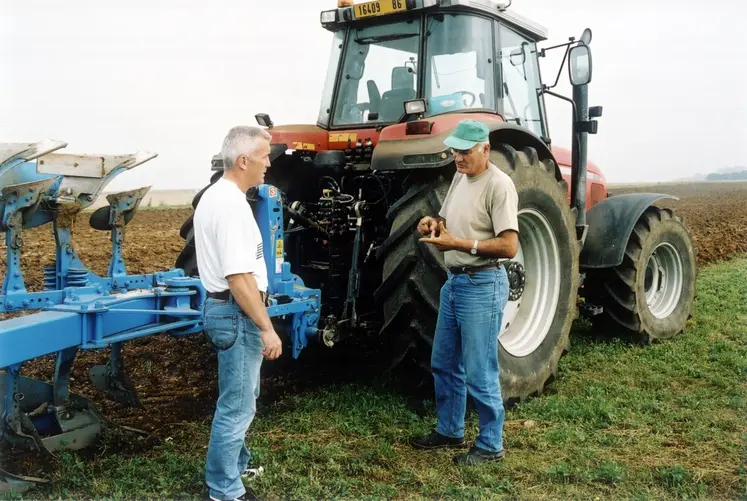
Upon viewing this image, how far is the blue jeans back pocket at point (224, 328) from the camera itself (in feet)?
9.77

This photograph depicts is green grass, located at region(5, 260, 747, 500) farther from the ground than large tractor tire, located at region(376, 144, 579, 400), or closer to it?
closer to it

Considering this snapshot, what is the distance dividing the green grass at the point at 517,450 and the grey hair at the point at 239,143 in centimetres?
153

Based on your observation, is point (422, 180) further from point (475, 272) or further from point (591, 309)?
point (591, 309)

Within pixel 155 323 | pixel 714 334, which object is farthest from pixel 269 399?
pixel 714 334

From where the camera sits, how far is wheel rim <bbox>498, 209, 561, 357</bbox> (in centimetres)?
470

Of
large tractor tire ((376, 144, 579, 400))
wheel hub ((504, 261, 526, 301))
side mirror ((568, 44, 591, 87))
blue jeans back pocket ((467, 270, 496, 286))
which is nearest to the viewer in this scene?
blue jeans back pocket ((467, 270, 496, 286))

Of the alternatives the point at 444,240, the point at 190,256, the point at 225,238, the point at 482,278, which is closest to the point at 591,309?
the point at 482,278

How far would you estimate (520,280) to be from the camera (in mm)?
4566

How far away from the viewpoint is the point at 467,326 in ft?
11.7

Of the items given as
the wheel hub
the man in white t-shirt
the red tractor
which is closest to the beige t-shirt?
the red tractor

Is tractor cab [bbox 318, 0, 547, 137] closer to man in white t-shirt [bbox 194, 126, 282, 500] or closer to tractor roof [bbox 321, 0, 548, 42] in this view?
tractor roof [bbox 321, 0, 548, 42]

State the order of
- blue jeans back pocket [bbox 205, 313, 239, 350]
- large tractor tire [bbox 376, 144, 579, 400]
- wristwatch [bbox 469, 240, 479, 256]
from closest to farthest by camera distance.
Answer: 1. blue jeans back pocket [bbox 205, 313, 239, 350]
2. wristwatch [bbox 469, 240, 479, 256]
3. large tractor tire [bbox 376, 144, 579, 400]

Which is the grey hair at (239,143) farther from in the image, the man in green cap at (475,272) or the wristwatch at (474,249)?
the wristwatch at (474,249)

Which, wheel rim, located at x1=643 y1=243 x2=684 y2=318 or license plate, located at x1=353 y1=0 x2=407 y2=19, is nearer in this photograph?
license plate, located at x1=353 y1=0 x2=407 y2=19
